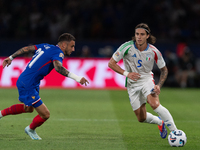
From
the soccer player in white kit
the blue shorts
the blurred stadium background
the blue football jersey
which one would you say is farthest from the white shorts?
the blurred stadium background

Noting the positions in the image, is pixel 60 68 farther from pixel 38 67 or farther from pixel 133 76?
pixel 133 76

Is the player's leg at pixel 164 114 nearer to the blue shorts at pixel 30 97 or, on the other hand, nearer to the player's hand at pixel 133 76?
the player's hand at pixel 133 76

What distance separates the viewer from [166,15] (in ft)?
65.0

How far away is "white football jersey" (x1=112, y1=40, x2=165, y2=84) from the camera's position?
6738mm

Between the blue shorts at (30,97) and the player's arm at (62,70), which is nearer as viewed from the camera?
the player's arm at (62,70)

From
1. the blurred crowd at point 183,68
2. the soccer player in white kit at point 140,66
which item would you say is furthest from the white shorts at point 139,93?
the blurred crowd at point 183,68

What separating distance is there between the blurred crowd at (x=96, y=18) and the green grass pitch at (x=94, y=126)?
6.53 m

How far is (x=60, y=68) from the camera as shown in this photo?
604 centimetres

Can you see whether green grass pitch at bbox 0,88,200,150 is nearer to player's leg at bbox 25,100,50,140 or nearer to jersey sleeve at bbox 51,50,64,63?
player's leg at bbox 25,100,50,140

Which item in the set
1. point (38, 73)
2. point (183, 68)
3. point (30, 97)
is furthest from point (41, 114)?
point (183, 68)

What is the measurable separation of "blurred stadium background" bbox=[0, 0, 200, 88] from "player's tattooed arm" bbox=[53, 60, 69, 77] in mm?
12363

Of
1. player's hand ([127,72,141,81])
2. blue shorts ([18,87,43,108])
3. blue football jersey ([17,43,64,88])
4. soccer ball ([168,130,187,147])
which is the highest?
blue football jersey ([17,43,64,88])

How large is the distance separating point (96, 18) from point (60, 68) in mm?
13579

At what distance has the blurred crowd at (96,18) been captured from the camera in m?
19.2
